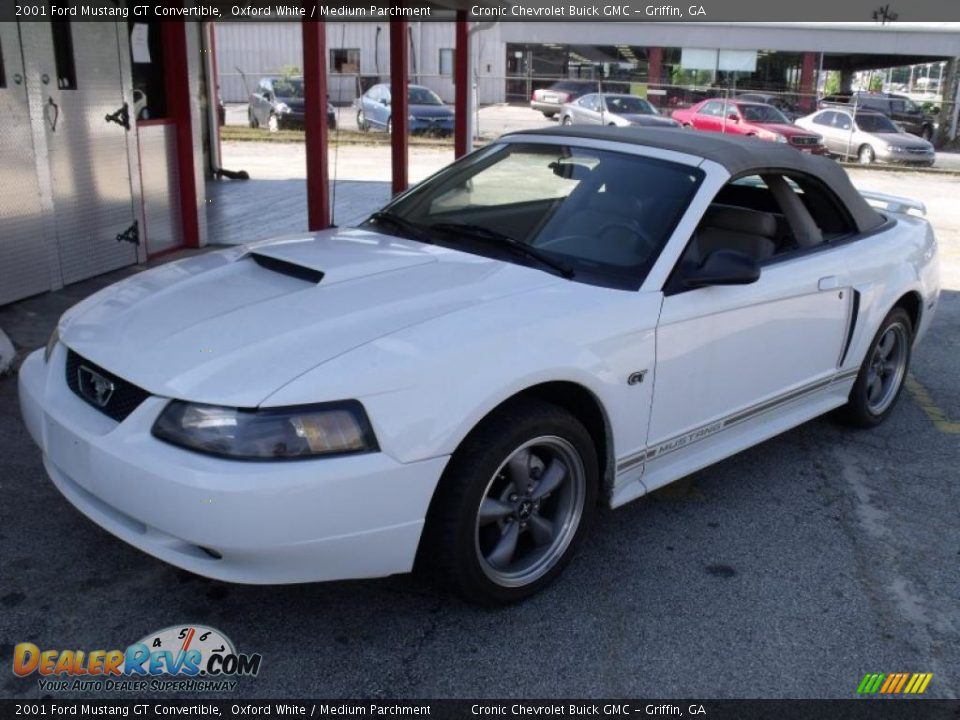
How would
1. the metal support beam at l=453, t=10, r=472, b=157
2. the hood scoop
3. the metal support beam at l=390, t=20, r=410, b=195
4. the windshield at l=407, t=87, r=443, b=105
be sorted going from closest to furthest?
the hood scoop → the metal support beam at l=390, t=20, r=410, b=195 → the metal support beam at l=453, t=10, r=472, b=157 → the windshield at l=407, t=87, r=443, b=105

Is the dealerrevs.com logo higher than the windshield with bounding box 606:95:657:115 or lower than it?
lower

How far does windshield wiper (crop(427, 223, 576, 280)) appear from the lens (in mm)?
3594

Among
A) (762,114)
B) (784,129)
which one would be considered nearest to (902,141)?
(784,129)

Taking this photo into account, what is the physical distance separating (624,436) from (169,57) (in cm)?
657

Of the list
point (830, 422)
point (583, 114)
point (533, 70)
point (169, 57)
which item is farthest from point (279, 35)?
point (830, 422)

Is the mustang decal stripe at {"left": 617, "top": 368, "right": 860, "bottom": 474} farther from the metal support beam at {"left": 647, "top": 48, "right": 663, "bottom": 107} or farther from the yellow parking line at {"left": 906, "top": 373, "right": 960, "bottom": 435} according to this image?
the metal support beam at {"left": 647, "top": 48, "right": 663, "bottom": 107}

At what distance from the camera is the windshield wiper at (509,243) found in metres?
3.59

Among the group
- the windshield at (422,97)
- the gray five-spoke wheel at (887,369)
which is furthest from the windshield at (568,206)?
the windshield at (422,97)

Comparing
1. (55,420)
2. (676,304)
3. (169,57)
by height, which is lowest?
(55,420)

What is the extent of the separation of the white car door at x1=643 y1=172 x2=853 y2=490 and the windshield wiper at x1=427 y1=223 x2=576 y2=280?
1.37 feet

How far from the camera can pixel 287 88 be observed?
25.7m

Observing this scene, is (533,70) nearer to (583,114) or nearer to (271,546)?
(583,114)

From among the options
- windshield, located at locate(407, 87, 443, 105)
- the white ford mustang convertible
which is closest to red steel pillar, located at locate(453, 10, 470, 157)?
the white ford mustang convertible

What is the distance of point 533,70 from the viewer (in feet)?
146
